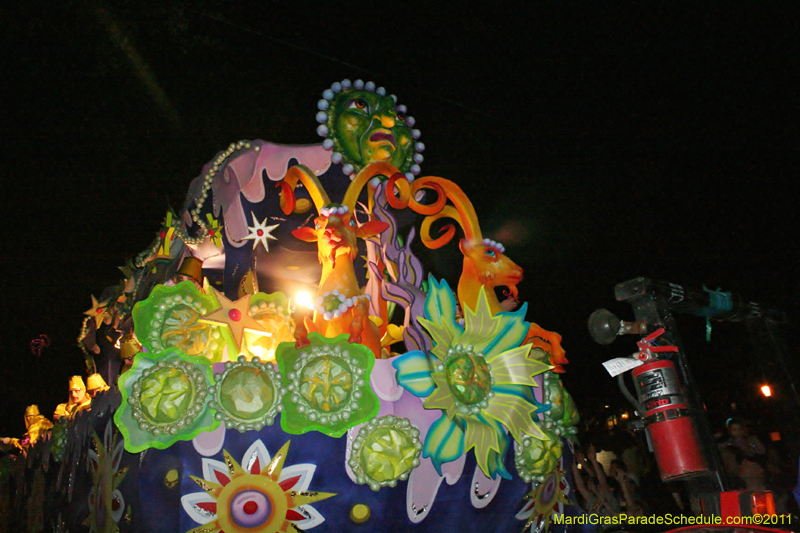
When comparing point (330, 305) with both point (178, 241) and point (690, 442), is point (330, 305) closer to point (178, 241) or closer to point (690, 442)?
point (178, 241)

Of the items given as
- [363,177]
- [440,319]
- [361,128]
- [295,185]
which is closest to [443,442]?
[440,319]

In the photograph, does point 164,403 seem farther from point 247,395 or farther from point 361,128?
point 361,128

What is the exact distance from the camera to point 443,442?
3.57m

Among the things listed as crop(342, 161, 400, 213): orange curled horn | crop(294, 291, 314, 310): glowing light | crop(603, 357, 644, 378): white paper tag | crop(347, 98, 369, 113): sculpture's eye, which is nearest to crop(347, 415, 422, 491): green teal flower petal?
crop(603, 357, 644, 378): white paper tag

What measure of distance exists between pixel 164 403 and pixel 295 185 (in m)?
2.55

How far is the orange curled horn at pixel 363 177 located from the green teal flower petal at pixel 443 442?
85.6 inches

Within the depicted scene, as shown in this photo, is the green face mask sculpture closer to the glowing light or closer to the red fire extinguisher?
the glowing light

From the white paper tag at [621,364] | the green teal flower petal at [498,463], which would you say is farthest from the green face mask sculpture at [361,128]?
the white paper tag at [621,364]

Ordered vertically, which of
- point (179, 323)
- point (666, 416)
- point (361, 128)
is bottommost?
point (666, 416)

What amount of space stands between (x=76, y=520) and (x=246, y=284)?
2.27 metres

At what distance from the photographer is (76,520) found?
13.2ft

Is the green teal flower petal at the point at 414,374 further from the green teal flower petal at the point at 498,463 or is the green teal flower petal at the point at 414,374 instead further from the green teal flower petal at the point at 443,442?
the green teal flower petal at the point at 498,463

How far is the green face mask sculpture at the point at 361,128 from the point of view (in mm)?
5207

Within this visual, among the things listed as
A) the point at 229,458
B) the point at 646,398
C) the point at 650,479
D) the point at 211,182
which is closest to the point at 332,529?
the point at 229,458
